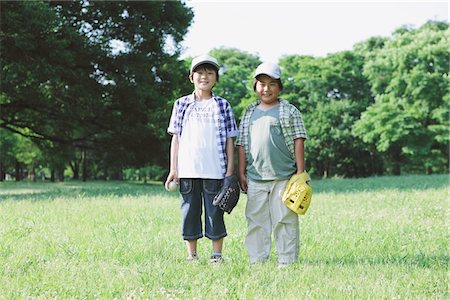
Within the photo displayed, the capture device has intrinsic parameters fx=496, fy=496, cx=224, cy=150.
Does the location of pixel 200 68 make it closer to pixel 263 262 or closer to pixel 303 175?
pixel 303 175

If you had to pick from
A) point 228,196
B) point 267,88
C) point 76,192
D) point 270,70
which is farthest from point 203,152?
point 76,192

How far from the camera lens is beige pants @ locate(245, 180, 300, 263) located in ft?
15.7

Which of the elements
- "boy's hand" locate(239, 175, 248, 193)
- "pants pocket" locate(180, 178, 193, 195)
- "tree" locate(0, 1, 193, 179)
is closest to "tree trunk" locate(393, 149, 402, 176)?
"tree" locate(0, 1, 193, 179)

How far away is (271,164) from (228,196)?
1.72ft

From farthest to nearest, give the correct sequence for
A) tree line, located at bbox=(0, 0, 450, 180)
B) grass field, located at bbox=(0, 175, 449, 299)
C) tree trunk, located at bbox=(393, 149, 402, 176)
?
tree trunk, located at bbox=(393, 149, 402, 176) < tree line, located at bbox=(0, 0, 450, 180) < grass field, located at bbox=(0, 175, 449, 299)

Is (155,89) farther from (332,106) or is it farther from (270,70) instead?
(332,106)

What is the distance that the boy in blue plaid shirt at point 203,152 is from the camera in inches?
193

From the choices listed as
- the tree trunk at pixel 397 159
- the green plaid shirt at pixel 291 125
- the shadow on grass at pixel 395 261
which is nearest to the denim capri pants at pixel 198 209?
the green plaid shirt at pixel 291 125

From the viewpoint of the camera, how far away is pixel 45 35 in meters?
14.6

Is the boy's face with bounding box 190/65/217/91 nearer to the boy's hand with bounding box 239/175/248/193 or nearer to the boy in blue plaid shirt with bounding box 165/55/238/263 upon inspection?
the boy in blue plaid shirt with bounding box 165/55/238/263

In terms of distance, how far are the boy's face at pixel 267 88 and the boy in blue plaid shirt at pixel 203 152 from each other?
38 centimetres

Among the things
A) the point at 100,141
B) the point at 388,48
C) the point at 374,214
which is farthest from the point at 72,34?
the point at 388,48

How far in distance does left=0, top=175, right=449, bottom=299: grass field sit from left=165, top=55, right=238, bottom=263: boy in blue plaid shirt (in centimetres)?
34

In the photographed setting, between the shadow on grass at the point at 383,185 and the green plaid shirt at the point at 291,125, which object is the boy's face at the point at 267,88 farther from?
the shadow on grass at the point at 383,185
